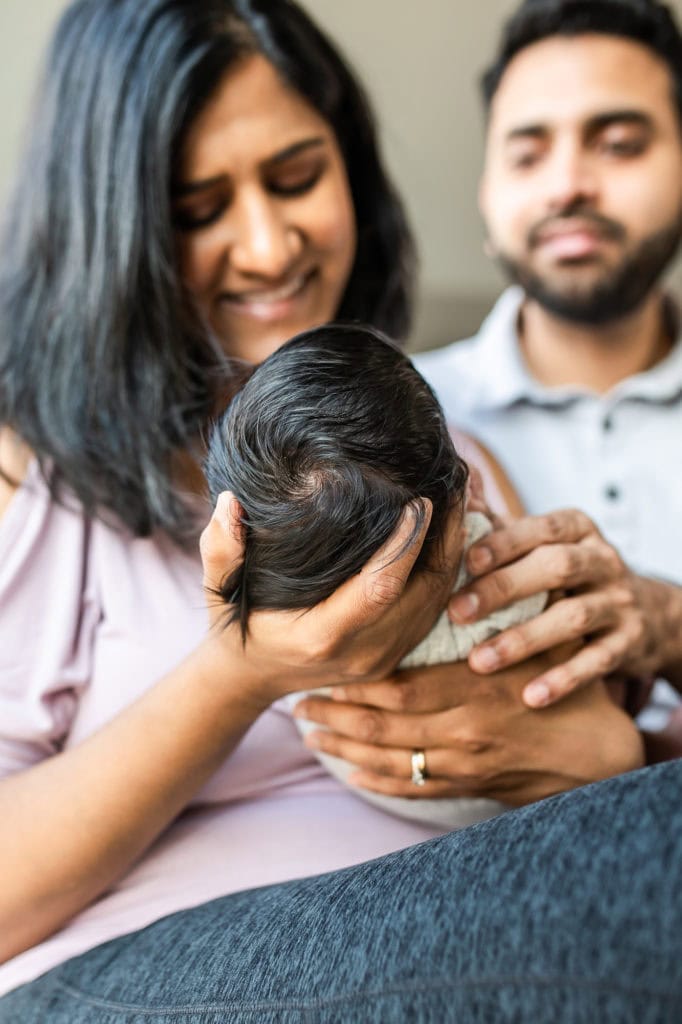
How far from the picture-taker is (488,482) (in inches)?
46.2

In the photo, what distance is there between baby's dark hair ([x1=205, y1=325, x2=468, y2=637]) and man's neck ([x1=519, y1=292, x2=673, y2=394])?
37.4 inches

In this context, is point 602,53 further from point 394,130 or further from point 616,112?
point 394,130

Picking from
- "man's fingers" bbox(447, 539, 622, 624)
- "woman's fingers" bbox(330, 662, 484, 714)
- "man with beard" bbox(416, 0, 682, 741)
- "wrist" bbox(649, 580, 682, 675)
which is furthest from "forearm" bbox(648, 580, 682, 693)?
"man with beard" bbox(416, 0, 682, 741)

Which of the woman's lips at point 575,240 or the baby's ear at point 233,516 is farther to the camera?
the woman's lips at point 575,240

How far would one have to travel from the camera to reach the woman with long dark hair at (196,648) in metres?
0.61

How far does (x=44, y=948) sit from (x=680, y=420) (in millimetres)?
1136

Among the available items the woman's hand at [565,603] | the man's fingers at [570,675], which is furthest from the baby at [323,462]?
the man's fingers at [570,675]

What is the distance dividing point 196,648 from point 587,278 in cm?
101

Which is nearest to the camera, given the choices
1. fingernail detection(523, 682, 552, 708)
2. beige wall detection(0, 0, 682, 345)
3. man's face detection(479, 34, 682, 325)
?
fingernail detection(523, 682, 552, 708)

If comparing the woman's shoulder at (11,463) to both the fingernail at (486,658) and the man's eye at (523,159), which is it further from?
the man's eye at (523,159)

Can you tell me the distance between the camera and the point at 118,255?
1064 mm

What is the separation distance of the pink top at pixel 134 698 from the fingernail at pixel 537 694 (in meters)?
0.18

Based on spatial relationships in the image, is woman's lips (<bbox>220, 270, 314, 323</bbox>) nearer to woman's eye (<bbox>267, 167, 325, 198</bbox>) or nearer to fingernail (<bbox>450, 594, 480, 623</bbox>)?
woman's eye (<bbox>267, 167, 325, 198</bbox>)

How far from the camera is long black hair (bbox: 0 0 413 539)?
104 centimetres
